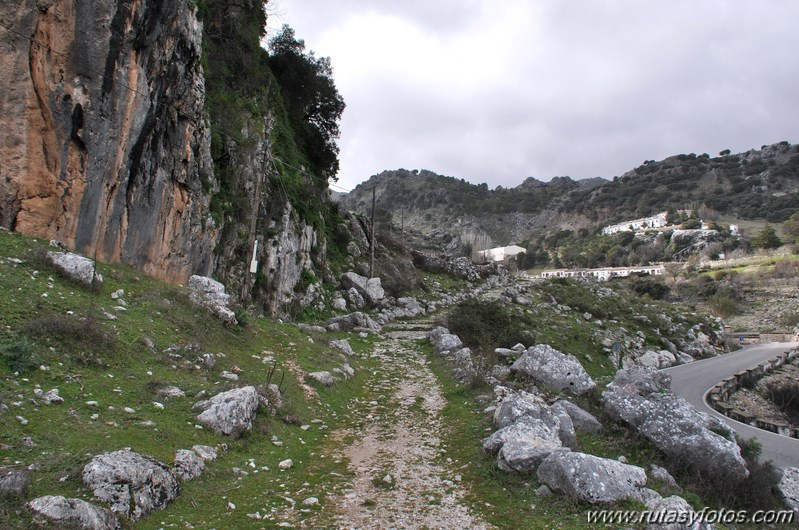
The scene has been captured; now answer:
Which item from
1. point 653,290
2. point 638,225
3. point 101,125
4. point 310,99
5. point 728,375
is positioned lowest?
point 728,375

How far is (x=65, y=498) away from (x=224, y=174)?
17.1 m

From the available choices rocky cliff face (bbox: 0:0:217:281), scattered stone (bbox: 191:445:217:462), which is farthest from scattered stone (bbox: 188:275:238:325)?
scattered stone (bbox: 191:445:217:462)

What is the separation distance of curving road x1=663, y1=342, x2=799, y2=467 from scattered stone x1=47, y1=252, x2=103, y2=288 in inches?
710

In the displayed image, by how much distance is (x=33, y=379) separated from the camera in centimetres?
607

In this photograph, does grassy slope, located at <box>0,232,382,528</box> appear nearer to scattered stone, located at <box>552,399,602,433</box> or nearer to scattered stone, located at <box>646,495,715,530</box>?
scattered stone, located at <box>646,495,715,530</box>

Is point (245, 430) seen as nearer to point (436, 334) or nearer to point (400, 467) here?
point (400, 467)

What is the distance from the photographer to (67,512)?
3889 millimetres

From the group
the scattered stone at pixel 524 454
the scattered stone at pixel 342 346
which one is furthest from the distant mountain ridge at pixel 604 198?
the scattered stone at pixel 524 454

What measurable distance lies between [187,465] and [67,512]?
1.74 metres

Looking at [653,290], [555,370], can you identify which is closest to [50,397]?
[555,370]

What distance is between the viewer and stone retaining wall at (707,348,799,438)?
1748 cm

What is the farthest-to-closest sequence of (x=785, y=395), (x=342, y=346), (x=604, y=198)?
(x=604, y=198) < (x=785, y=395) < (x=342, y=346)

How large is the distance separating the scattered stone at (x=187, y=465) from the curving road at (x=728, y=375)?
14.8 metres

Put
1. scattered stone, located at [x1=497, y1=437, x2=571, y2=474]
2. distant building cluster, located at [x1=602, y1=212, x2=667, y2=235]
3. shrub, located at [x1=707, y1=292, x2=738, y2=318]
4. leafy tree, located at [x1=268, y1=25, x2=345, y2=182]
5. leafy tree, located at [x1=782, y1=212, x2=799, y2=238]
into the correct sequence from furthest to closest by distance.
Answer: distant building cluster, located at [x1=602, y1=212, x2=667, y2=235] → leafy tree, located at [x1=782, y1=212, x2=799, y2=238] → shrub, located at [x1=707, y1=292, x2=738, y2=318] → leafy tree, located at [x1=268, y1=25, x2=345, y2=182] → scattered stone, located at [x1=497, y1=437, x2=571, y2=474]
